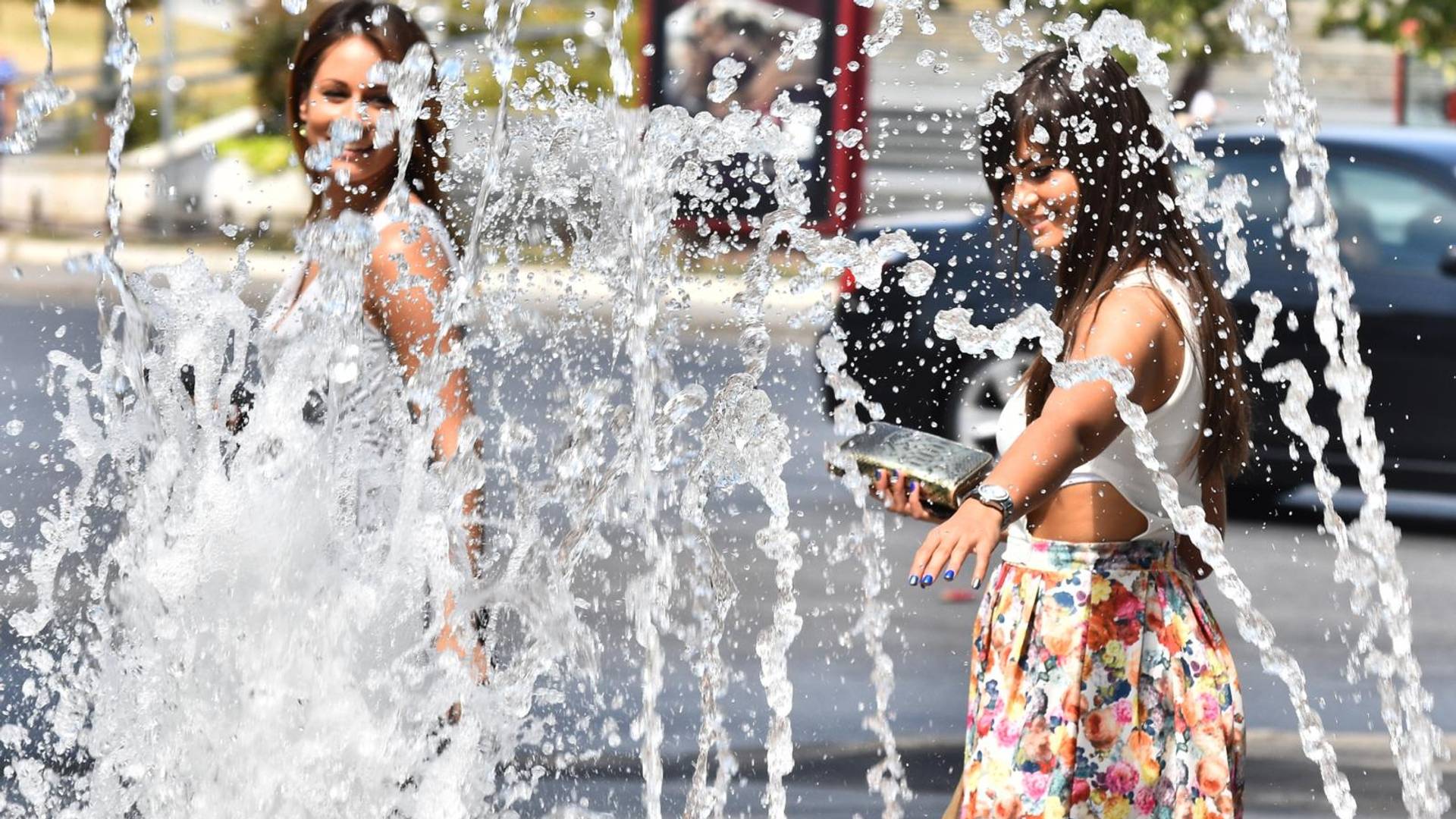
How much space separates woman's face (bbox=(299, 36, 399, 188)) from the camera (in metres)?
3.26

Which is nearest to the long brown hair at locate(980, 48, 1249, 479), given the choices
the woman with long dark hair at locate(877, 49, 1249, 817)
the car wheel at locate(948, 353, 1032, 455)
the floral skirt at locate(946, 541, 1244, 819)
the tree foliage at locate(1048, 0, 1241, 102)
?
the woman with long dark hair at locate(877, 49, 1249, 817)

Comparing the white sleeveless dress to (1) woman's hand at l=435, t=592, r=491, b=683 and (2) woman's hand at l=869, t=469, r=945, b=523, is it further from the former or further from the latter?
(2) woman's hand at l=869, t=469, r=945, b=523

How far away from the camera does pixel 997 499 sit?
2.66 metres

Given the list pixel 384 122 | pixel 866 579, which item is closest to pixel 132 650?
pixel 384 122

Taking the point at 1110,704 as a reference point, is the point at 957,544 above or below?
above

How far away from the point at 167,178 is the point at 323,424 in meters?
18.5

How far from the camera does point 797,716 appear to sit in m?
5.67

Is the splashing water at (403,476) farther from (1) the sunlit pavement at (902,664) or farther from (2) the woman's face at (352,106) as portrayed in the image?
(1) the sunlit pavement at (902,664)

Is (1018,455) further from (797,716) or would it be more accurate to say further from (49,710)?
(49,710)

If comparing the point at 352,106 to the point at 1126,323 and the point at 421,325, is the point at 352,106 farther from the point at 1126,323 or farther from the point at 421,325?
the point at 1126,323

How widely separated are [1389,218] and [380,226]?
247 inches

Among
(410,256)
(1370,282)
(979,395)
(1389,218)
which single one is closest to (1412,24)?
(979,395)

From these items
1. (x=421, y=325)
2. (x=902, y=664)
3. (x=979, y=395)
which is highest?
(x=421, y=325)

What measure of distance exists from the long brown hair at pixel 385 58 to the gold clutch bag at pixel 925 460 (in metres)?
0.77
